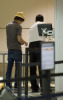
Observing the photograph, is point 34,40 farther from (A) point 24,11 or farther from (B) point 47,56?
(B) point 47,56

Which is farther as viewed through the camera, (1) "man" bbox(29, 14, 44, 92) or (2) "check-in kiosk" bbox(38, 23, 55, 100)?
(1) "man" bbox(29, 14, 44, 92)

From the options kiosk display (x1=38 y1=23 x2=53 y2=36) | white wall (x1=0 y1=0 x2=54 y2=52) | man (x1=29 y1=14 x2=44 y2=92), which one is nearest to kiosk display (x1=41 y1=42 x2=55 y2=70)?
kiosk display (x1=38 y1=23 x2=53 y2=36)

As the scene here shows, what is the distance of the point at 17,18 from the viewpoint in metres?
4.74

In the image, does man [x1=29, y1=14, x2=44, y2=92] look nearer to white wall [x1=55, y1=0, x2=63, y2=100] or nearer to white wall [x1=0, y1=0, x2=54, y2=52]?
white wall [x1=55, y1=0, x2=63, y2=100]

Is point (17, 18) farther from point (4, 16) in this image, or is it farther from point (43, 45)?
point (43, 45)

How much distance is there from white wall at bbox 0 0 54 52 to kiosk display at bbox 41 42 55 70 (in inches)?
180

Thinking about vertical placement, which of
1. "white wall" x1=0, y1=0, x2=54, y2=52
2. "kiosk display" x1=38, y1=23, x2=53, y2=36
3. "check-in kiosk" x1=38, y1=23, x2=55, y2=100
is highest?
"white wall" x1=0, y1=0, x2=54, y2=52

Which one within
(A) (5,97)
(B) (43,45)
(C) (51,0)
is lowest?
(A) (5,97)

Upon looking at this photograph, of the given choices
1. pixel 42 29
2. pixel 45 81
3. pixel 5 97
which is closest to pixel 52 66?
pixel 45 81

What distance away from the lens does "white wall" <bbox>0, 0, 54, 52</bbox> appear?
261 inches

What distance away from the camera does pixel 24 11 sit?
6.70m

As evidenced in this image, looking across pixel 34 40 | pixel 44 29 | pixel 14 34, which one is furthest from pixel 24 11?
pixel 44 29

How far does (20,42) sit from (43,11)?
221 centimetres

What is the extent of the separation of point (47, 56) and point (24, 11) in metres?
4.73
